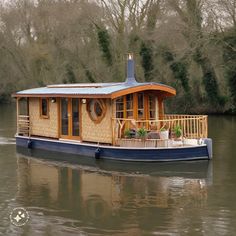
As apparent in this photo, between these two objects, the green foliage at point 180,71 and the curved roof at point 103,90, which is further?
the green foliage at point 180,71

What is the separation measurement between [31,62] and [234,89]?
22.3 metres

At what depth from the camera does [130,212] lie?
1082 centimetres

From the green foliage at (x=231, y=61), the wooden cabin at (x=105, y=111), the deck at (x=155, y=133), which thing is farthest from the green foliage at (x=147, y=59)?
the deck at (x=155, y=133)

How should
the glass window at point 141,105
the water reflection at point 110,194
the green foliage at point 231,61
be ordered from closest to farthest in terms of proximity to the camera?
the water reflection at point 110,194 → the glass window at point 141,105 → the green foliage at point 231,61

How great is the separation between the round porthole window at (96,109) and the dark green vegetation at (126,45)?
17.4 m

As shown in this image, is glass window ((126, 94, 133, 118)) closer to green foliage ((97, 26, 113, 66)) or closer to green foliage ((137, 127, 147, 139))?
green foliage ((137, 127, 147, 139))

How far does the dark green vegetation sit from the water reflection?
19789 millimetres

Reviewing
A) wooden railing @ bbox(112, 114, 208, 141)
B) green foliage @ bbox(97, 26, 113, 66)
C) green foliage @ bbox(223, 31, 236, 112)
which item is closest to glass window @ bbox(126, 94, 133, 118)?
wooden railing @ bbox(112, 114, 208, 141)

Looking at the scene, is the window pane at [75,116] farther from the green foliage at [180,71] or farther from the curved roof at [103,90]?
the green foliage at [180,71]

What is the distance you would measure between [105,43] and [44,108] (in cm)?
2100

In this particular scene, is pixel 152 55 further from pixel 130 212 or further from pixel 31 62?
pixel 130 212

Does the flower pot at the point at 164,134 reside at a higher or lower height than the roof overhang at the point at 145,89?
lower

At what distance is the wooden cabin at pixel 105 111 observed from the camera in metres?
17.1

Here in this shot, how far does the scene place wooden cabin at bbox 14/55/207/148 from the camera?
56.1 feet
